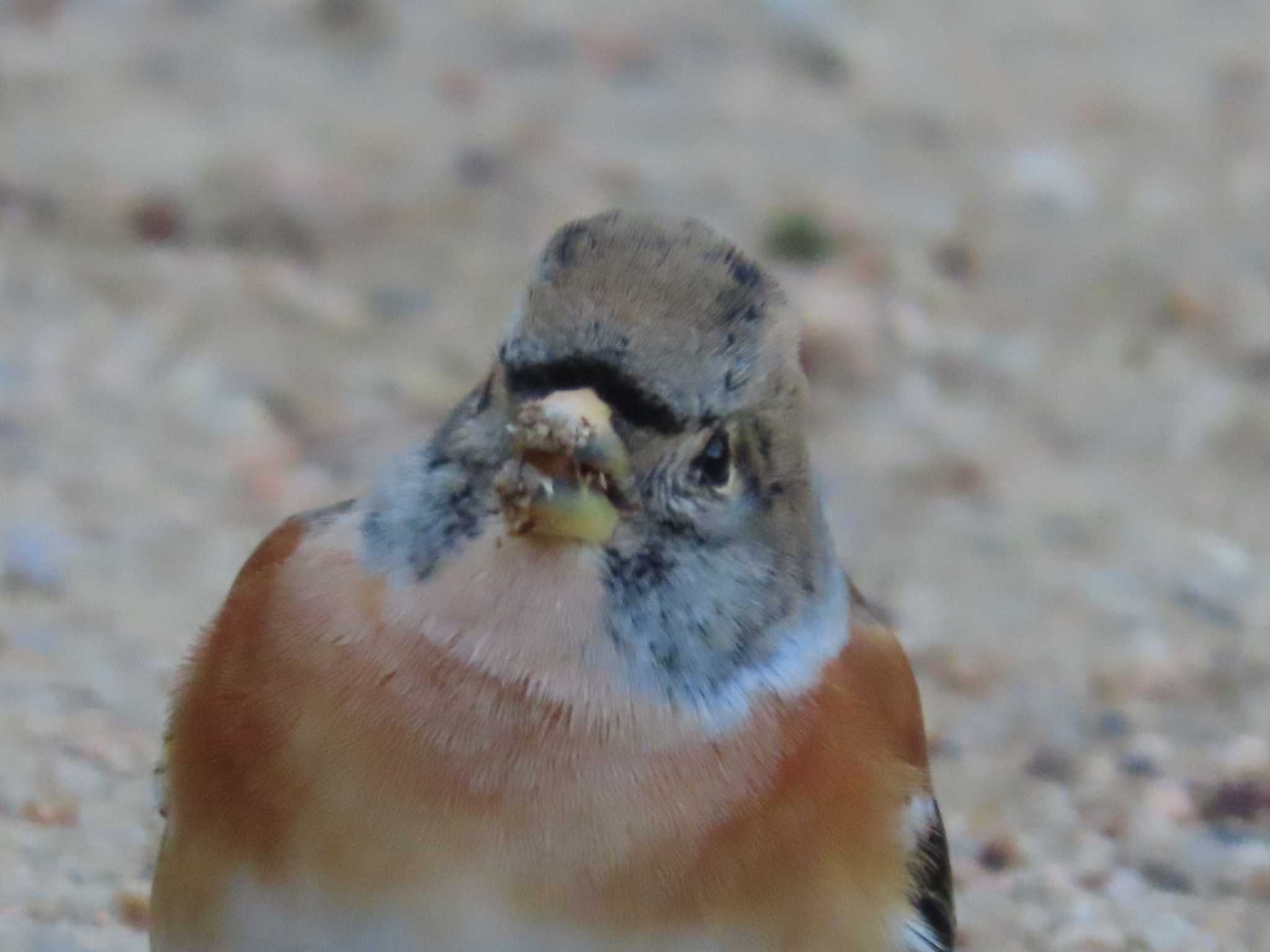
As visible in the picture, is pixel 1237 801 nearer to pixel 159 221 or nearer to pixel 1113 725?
pixel 1113 725

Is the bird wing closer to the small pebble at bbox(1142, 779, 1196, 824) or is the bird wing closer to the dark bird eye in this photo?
the dark bird eye

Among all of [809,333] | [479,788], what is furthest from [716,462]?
[809,333]

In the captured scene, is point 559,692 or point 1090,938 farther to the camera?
point 1090,938

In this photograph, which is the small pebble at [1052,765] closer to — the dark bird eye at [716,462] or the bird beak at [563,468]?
the dark bird eye at [716,462]

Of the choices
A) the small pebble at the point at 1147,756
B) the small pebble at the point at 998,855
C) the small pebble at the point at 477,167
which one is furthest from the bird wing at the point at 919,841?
the small pebble at the point at 477,167

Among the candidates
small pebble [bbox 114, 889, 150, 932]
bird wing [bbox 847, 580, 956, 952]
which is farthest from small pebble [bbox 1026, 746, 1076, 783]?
small pebble [bbox 114, 889, 150, 932]

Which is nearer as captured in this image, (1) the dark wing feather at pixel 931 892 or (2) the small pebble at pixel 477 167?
(1) the dark wing feather at pixel 931 892
